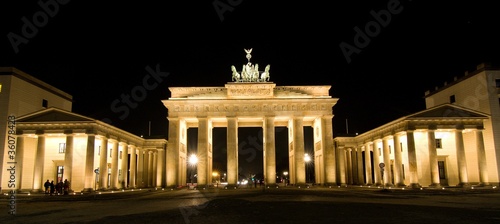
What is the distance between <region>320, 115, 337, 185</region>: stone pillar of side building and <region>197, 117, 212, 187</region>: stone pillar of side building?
1690 centimetres

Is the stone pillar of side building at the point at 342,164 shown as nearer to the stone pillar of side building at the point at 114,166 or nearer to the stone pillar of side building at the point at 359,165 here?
the stone pillar of side building at the point at 359,165

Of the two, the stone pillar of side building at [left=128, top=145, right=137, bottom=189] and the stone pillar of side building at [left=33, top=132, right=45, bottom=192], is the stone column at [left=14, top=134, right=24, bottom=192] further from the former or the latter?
the stone pillar of side building at [left=128, top=145, right=137, bottom=189]

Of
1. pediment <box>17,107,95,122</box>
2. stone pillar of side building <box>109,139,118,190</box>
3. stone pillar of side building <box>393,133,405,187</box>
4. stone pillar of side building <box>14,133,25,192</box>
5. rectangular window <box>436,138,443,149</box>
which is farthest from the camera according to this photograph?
stone pillar of side building <box>109,139,118,190</box>

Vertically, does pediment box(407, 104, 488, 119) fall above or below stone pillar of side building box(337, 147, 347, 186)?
above

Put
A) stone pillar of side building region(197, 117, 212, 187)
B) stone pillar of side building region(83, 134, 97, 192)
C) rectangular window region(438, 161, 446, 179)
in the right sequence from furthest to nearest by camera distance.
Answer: stone pillar of side building region(197, 117, 212, 187) → rectangular window region(438, 161, 446, 179) → stone pillar of side building region(83, 134, 97, 192)

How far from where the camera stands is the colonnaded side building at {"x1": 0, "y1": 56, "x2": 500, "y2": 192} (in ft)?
146

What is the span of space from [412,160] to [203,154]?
2755 centimetres

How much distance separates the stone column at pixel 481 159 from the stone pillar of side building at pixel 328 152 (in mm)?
18107

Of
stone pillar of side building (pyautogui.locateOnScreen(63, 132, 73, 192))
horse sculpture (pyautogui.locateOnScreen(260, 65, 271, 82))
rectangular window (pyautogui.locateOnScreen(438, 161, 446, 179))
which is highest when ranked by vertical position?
horse sculpture (pyautogui.locateOnScreen(260, 65, 271, 82))

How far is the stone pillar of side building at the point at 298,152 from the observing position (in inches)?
2172

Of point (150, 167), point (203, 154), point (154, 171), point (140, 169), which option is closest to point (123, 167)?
point (140, 169)

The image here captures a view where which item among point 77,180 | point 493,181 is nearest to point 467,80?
point 493,181

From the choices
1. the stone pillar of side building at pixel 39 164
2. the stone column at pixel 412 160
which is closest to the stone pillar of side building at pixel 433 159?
the stone column at pixel 412 160

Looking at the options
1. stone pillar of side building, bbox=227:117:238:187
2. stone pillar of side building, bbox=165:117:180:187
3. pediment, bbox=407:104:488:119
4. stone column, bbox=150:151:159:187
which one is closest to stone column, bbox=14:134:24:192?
stone pillar of side building, bbox=165:117:180:187
